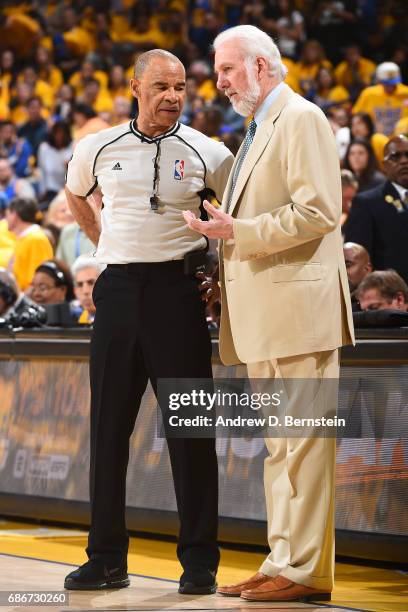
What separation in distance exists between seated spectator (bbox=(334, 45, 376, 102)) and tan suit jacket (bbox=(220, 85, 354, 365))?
9508 millimetres

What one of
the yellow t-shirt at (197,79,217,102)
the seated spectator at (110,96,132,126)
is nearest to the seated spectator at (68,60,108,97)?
the yellow t-shirt at (197,79,217,102)

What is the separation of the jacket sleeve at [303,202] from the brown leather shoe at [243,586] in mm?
1182

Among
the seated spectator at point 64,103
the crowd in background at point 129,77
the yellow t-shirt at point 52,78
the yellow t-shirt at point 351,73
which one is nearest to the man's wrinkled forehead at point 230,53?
the crowd in background at point 129,77

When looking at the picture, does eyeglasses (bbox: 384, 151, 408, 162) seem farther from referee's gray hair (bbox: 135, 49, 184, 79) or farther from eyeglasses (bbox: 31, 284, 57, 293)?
referee's gray hair (bbox: 135, 49, 184, 79)

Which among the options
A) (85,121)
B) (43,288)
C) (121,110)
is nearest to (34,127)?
(85,121)

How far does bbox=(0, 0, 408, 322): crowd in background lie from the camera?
9797 millimetres

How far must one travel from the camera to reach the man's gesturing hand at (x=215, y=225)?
4.22 meters

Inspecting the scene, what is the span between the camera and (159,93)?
457cm

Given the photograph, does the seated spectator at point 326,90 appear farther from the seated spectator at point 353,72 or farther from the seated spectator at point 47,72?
the seated spectator at point 47,72

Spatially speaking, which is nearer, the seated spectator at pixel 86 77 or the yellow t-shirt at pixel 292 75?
the yellow t-shirt at pixel 292 75

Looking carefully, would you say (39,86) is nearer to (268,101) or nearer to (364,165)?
(364,165)

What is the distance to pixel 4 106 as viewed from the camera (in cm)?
1639

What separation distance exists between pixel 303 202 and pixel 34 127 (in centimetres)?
1107

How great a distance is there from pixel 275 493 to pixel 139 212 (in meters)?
1.20
